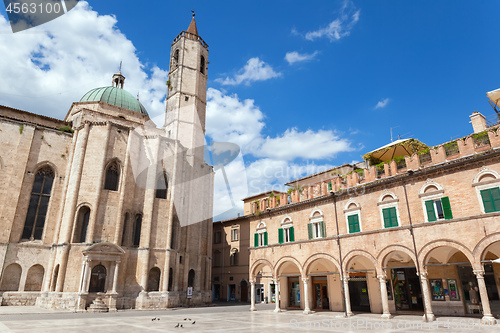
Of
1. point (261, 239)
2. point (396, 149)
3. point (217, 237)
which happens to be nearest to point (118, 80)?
point (217, 237)

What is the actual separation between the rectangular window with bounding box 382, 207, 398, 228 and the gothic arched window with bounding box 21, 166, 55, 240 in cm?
2820

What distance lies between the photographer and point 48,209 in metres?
28.5

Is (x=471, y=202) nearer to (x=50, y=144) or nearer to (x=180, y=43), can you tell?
(x=50, y=144)

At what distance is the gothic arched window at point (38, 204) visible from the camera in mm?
27484

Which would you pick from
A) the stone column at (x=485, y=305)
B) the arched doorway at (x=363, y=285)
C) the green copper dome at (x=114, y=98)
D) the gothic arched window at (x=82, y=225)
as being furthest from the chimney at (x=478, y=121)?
the green copper dome at (x=114, y=98)

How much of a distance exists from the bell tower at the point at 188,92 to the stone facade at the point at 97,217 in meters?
2.66

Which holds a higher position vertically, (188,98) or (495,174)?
(188,98)

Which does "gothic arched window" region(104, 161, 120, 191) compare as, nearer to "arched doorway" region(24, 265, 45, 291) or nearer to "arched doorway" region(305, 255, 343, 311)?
"arched doorway" region(24, 265, 45, 291)

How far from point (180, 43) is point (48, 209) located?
964 inches

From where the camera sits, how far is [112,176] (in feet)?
96.8

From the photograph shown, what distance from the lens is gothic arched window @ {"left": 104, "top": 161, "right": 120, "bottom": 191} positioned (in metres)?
29.1

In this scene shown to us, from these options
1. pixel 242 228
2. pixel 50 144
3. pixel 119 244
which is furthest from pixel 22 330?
pixel 242 228

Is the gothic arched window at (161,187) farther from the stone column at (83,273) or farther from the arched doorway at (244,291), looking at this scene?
the arched doorway at (244,291)

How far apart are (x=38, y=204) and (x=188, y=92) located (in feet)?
63.9
